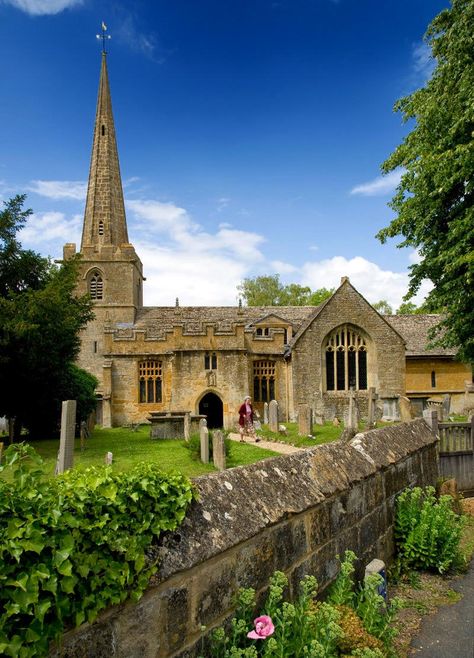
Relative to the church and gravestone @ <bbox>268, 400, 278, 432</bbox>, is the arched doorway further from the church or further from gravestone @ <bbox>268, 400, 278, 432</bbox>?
gravestone @ <bbox>268, 400, 278, 432</bbox>

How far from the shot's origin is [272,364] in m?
27.4

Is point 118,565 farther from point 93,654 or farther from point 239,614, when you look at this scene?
point 239,614

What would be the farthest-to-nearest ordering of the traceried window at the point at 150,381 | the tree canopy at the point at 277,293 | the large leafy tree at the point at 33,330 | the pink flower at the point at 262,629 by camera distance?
1. the tree canopy at the point at 277,293
2. the traceried window at the point at 150,381
3. the large leafy tree at the point at 33,330
4. the pink flower at the point at 262,629

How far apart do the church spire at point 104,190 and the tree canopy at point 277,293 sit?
2170 cm

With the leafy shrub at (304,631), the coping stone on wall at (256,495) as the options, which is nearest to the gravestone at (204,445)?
the coping stone on wall at (256,495)

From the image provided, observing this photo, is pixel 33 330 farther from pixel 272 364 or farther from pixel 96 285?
pixel 96 285

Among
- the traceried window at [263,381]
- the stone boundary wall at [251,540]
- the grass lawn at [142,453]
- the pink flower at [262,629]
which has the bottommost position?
the grass lawn at [142,453]

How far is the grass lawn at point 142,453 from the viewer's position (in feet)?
43.3

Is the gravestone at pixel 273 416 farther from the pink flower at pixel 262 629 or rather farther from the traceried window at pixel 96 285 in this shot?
the pink flower at pixel 262 629

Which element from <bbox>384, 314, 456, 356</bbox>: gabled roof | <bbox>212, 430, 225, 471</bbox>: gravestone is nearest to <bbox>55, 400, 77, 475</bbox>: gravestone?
<bbox>212, 430, 225, 471</bbox>: gravestone

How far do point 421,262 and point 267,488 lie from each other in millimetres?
12951

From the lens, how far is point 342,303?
27422 millimetres

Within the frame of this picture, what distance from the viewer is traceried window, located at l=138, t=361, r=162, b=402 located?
87.1 feet

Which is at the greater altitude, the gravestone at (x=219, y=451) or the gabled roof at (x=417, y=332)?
the gabled roof at (x=417, y=332)
